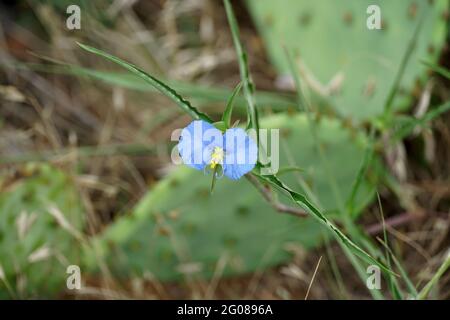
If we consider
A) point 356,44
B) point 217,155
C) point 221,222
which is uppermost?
point 356,44

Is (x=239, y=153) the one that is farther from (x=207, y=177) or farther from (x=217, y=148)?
(x=207, y=177)

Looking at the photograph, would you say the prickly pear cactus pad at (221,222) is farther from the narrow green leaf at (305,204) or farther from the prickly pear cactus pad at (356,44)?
the narrow green leaf at (305,204)

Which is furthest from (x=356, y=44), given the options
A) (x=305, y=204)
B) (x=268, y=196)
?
(x=305, y=204)

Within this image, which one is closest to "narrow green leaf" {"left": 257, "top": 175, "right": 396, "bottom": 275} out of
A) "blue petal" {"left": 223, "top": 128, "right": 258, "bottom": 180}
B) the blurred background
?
"blue petal" {"left": 223, "top": 128, "right": 258, "bottom": 180}

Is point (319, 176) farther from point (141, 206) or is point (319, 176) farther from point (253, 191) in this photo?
point (141, 206)

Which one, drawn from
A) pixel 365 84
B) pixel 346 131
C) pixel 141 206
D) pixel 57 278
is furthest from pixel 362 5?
pixel 57 278

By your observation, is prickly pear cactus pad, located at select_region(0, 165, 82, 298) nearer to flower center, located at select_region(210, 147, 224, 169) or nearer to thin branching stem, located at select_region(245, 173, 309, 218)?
thin branching stem, located at select_region(245, 173, 309, 218)

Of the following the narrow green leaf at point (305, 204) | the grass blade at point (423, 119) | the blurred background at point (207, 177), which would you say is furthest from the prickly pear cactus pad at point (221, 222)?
the narrow green leaf at point (305, 204)
